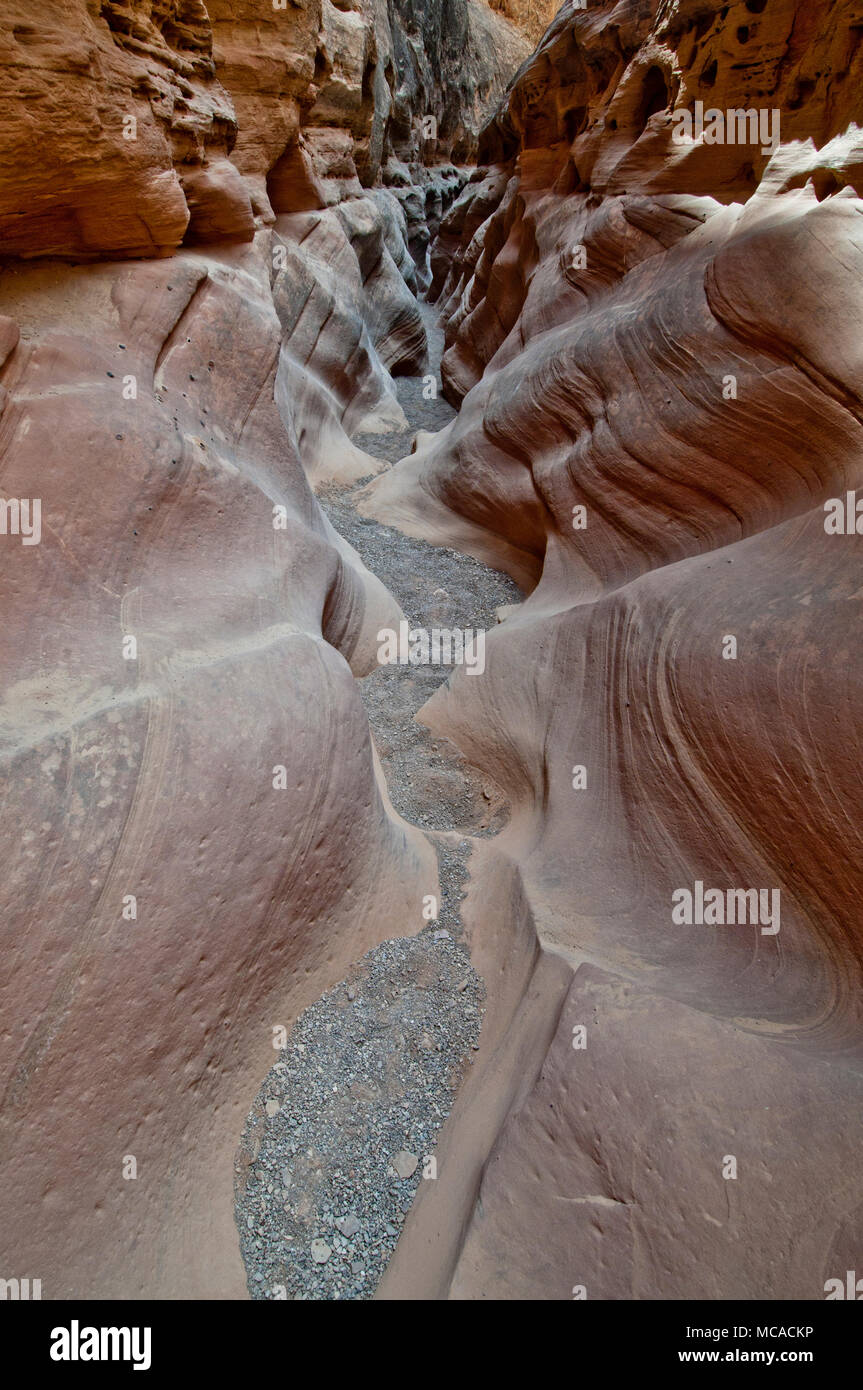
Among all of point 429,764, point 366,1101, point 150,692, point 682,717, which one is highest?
point 150,692

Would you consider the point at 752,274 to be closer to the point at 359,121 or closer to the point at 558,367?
the point at 558,367

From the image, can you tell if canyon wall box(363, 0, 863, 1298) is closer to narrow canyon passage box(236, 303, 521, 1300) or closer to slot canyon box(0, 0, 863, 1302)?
slot canyon box(0, 0, 863, 1302)

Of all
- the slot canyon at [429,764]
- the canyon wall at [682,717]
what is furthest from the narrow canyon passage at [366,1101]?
the canyon wall at [682,717]

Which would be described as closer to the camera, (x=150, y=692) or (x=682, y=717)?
(x=150, y=692)

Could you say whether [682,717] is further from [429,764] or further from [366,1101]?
[366,1101]

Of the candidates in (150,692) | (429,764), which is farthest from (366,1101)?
(429,764)
